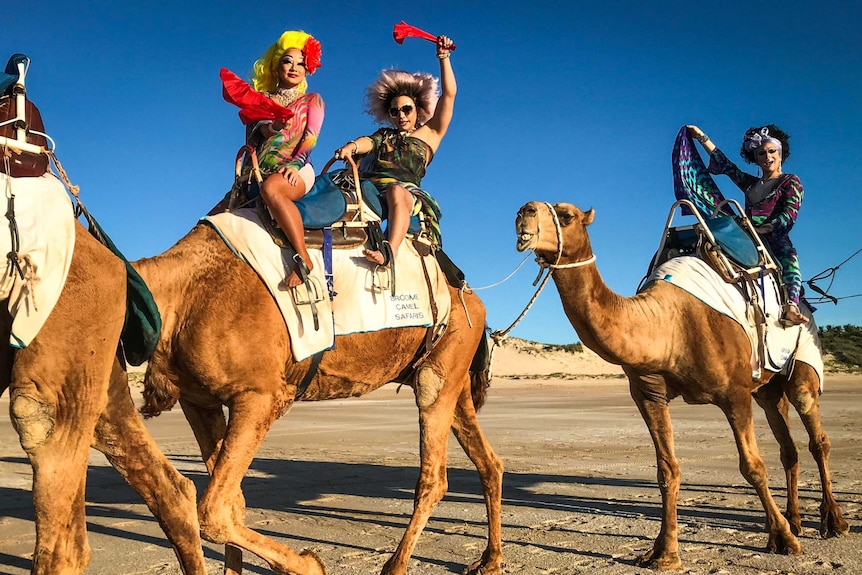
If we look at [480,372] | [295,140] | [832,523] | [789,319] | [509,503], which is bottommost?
[832,523]

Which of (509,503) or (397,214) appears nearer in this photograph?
(397,214)

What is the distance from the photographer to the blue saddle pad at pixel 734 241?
7668 millimetres

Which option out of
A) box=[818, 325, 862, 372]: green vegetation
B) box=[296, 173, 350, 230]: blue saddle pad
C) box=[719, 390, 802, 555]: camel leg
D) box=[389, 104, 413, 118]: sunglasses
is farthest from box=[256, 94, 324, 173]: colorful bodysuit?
box=[818, 325, 862, 372]: green vegetation

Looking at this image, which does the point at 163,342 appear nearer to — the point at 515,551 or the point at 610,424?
the point at 515,551

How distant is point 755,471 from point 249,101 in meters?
4.68

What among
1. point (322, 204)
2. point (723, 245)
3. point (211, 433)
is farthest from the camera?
point (723, 245)

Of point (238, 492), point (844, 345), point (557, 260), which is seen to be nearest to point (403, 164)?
point (557, 260)

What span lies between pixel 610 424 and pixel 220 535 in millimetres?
14575

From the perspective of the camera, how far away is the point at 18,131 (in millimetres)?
3713

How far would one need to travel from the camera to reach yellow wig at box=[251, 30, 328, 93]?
5410 mm

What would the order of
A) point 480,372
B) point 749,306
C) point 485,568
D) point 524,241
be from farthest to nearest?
point 749,306
point 480,372
point 524,241
point 485,568

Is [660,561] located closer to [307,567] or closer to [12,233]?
[307,567]

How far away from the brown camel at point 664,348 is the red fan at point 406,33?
4.68 ft

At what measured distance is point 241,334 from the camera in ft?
15.0
